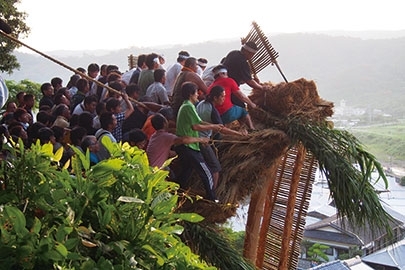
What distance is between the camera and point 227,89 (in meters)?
5.63

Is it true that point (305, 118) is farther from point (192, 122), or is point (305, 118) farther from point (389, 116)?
point (389, 116)

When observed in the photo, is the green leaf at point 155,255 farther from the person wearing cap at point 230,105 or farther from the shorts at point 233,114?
the shorts at point 233,114

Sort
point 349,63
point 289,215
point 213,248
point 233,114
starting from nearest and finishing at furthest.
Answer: point 213,248 < point 233,114 < point 289,215 < point 349,63

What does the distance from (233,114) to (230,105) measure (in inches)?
3.8

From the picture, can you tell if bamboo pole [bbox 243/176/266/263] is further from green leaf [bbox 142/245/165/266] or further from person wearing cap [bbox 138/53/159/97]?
green leaf [bbox 142/245/165/266]

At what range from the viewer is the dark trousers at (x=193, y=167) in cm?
489

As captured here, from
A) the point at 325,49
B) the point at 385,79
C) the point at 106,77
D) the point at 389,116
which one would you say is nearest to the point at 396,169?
the point at 389,116

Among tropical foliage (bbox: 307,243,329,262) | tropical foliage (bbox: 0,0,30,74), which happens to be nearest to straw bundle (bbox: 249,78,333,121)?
tropical foliage (bbox: 0,0,30,74)

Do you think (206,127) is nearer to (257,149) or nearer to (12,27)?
(257,149)

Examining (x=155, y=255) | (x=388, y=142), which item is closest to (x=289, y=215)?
(x=155, y=255)

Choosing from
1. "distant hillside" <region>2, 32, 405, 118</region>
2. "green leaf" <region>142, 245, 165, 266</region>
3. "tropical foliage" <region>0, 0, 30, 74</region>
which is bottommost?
"green leaf" <region>142, 245, 165, 266</region>

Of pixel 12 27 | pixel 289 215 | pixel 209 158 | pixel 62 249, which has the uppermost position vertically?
pixel 12 27

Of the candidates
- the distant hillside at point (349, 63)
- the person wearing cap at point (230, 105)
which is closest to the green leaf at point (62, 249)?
the person wearing cap at point (230, 105)

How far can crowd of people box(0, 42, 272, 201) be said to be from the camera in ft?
15.5
